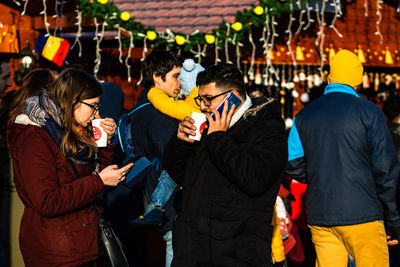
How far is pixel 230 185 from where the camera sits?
2998 millimetres

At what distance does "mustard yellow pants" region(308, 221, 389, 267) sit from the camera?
4.06m

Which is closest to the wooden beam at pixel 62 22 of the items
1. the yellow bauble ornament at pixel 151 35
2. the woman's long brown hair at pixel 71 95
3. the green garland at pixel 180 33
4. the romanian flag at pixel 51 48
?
the green garland at pixel 180 33

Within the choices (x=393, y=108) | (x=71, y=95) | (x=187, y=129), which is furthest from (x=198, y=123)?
(x=393, y=108)

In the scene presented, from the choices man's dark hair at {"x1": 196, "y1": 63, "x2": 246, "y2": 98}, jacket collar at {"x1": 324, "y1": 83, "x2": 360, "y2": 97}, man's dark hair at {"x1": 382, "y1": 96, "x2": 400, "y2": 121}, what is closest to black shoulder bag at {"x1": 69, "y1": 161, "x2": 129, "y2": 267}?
man's dark hair at {"x1": 196, "y1": 63, "x2": 246, "y2": 98}

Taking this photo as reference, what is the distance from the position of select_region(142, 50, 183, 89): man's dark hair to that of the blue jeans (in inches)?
35.4

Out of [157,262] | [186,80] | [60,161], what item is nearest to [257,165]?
[60,161]

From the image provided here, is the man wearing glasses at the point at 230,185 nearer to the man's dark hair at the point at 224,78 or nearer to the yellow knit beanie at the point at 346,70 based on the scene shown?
the man's dark hair at the point at 224,78

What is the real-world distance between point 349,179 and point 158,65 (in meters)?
1.83

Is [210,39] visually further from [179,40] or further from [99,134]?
[99,134]

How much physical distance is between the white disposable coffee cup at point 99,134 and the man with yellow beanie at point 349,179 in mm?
1650

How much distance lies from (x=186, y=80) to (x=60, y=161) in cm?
172

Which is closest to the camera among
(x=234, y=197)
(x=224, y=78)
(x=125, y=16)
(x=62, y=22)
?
(x=234, y=197)

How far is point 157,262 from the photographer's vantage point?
603 cm

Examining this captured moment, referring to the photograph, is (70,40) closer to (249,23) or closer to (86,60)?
(86,60)
